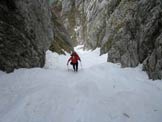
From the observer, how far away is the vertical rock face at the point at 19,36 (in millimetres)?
14711

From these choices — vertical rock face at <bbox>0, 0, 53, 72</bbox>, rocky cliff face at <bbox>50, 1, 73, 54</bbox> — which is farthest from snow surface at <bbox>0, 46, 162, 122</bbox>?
rocky cliff face at <bbox>50, 1, 73, 54</bbox>

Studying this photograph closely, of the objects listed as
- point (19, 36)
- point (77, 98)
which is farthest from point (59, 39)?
point (77, 98)

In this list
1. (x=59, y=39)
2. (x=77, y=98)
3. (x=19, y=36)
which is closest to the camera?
(x=77, y=98)

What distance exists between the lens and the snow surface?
946 cm

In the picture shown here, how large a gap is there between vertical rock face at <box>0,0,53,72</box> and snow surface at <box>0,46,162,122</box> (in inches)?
40.5

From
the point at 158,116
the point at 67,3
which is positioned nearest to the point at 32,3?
the point at 158,116

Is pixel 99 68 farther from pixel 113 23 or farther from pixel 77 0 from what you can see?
pixel 77 0

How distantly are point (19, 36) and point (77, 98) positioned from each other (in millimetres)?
7847

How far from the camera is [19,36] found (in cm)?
1582

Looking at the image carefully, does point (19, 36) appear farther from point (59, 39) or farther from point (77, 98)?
point (59, 39)

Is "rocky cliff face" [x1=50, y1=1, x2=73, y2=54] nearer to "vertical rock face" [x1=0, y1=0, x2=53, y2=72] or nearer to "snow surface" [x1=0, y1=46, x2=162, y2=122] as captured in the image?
"vertical rock face" [x1=0, y1=0, x2=53, y2=72]

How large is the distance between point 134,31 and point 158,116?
12.1 metres

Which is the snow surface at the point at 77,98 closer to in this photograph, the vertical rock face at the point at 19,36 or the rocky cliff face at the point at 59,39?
the vertical rock face at the point at 19,36

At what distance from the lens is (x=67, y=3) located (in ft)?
297
